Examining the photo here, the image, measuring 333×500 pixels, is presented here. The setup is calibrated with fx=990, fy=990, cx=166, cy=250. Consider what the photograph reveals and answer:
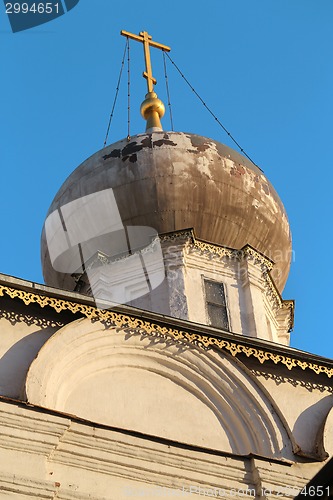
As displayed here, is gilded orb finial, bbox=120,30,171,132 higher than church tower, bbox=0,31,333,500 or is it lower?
higher

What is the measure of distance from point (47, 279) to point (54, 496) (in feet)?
16.5

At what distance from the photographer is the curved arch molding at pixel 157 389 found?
7586 mm

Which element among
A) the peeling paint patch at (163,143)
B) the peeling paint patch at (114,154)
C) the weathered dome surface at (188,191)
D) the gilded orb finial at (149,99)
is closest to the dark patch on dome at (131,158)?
the weathered dome surface at (188,191)

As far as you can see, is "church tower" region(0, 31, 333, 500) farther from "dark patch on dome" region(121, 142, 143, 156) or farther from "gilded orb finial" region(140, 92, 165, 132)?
"gilded orb finial" region(140, 92, 165, 132)

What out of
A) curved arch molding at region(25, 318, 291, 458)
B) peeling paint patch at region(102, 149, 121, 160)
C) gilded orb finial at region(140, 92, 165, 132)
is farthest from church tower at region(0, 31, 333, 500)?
gilded orb finial at region(140, 92, 165, 132)

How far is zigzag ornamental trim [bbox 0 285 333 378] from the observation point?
7.81 meters

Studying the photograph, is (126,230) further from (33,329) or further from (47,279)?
(33,329)

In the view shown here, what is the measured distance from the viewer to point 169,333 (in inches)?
323

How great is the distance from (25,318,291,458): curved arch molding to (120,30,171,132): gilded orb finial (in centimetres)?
492

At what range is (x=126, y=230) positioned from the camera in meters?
10.7

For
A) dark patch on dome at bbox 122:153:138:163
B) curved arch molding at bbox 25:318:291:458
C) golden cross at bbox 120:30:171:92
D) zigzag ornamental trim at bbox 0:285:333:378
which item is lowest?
curved arch molding at bbox 25:318:291:458

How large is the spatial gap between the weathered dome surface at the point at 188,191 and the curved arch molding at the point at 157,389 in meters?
2.80

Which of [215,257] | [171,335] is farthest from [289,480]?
[215,257]

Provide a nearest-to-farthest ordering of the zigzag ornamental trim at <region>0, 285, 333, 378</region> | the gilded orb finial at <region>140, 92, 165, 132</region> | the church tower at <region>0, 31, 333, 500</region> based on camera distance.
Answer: the church tower at <region>0, 31, 333, 500</region>, the zigzag ornamental trim at <region>0, 285, 333, 378</region>, the gilded orb finial at <region>140, 92, 165, 132</region>
